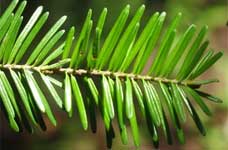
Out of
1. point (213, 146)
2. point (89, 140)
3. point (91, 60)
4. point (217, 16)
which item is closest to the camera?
point (91, 60)

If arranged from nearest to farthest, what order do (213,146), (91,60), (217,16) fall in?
(91,60) → (213,146) → (217,16)

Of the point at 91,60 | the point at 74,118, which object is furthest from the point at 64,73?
the point at 74,118

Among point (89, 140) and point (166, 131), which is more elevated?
point (166, 131)

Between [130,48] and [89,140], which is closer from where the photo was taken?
[130,48]

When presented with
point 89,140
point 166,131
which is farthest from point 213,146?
point 166,131

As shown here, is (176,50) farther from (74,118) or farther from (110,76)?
(74,118)

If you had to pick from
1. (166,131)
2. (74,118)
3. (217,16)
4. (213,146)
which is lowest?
(213,146)

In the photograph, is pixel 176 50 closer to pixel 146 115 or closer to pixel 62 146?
pixel 146 115
